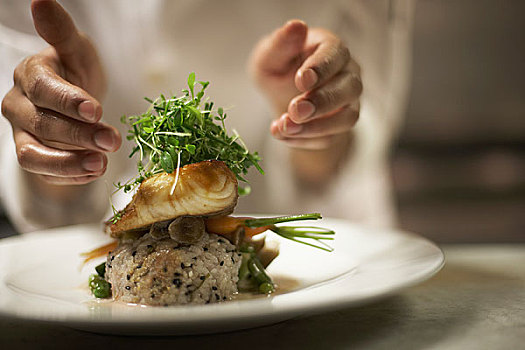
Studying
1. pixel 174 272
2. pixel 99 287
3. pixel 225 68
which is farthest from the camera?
pixel 225 68

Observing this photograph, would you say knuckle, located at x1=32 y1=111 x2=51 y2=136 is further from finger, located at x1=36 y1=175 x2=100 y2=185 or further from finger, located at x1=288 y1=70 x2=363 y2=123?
finger, located at x1=288 y1=70 x2=363 y2=123

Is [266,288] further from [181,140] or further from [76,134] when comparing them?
[76,134]

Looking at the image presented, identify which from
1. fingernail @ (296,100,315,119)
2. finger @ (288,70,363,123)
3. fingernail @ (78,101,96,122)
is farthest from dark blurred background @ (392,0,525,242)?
fingernail @ (78,101,96,122)

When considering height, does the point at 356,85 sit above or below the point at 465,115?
above

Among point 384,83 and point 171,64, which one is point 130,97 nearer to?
point 171,64

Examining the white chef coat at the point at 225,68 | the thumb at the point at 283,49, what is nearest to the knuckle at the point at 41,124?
the thumb at the point at 283,49

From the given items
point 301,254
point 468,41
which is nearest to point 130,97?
point 301,254

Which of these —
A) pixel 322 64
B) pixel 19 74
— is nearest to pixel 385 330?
pixel 322 64
